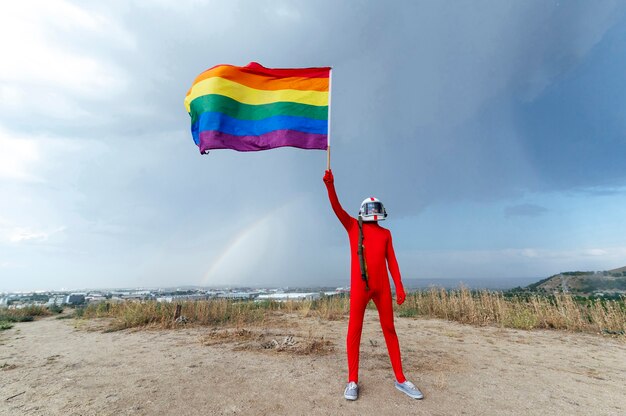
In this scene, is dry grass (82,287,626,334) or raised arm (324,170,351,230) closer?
raised arm (324,170,351,230)

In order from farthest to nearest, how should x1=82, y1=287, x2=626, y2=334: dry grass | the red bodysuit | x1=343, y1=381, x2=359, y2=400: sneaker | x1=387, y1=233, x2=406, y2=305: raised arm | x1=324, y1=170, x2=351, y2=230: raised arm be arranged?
x1=82, y1=287, x2=626, y2=334: dry grass
x1=387, y1=233, x2=406, y2=305: raised arm
the red bodysuit
x1=324, y1=170, x2=351, y2=230: raised arm
x1=343, y1=381, x2=359, y2=400: sneaker

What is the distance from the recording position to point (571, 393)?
4.30m

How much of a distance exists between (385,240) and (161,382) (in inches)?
160

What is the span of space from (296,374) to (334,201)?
118 inches

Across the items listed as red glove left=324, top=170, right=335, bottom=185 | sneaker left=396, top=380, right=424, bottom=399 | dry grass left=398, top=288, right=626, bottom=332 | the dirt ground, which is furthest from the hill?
red glove left=324, top=170, right=335, bottom=185

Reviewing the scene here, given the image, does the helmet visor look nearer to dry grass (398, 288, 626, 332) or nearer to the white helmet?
the white helmet

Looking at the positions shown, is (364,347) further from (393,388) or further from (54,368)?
(54,368)

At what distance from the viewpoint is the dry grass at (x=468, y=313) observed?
9.55 m

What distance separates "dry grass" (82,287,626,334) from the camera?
9555mm

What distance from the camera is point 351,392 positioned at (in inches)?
158

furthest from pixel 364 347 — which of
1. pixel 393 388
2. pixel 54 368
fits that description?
pixel 54 368

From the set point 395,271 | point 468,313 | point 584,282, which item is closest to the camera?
point 395,271

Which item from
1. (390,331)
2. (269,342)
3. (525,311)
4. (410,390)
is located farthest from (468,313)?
(390,331)

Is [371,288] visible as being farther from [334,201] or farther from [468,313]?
[468,313]
